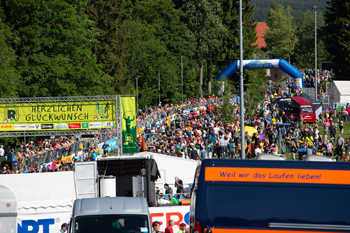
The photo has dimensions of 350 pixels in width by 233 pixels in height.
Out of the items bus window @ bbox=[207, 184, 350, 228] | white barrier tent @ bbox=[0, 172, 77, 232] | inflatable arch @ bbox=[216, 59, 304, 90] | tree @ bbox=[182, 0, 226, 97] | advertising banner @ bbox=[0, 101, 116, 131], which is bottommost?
white barrier tent @ bbox=[0, 172, 77, 232]

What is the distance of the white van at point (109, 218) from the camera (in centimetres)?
768

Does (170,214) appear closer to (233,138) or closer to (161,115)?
(233,138)

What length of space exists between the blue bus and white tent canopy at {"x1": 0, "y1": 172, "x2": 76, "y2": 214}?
27.4ft

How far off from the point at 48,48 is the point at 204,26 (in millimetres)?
38699

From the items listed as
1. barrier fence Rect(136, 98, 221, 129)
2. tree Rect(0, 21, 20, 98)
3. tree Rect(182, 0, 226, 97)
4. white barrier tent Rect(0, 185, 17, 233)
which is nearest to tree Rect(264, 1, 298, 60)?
tree Rect(182, 0, 226, 97)

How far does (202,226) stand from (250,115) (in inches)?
1536

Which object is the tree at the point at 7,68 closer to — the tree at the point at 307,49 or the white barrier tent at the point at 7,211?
the white barrier tent at the point at 7,211

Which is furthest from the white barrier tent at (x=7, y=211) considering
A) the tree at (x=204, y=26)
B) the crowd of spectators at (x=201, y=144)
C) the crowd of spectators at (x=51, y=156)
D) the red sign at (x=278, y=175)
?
the tree at (x=204, y=26)

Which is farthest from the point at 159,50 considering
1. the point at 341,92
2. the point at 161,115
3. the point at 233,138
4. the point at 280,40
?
the point at 280,40

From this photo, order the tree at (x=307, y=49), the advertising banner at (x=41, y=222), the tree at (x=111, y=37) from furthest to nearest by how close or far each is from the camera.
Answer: the tree at (x=307, y=49)
the tree at (x=111, y=37)
the advertising banner at (x=41, y=222)

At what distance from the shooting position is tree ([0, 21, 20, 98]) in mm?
30766

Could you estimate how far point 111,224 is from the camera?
7.72 metres

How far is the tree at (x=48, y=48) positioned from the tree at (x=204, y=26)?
35485mm

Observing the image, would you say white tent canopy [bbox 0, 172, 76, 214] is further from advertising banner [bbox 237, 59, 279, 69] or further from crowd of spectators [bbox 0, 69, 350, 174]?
advertising banner [bbox 237, 59, 279, 69]
